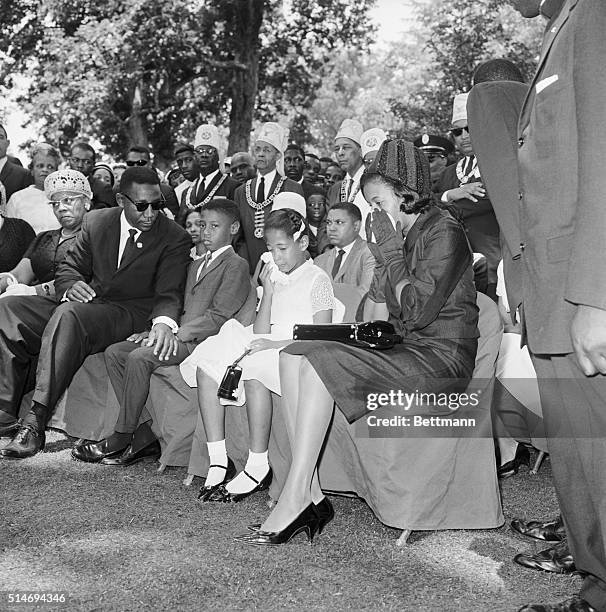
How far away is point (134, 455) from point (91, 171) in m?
4.35

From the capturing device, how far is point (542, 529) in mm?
3676

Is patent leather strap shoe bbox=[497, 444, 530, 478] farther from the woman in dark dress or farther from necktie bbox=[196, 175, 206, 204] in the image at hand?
necktie bbox=[196, 175, 206, 204]

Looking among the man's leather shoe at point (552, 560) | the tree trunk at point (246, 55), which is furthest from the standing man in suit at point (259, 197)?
the tree trunk at point (246, 55)

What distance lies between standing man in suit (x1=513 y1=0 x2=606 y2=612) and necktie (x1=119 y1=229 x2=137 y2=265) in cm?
339

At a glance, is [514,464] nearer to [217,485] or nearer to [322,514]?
[322,514]

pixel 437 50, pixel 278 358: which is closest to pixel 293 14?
pixel 437 50

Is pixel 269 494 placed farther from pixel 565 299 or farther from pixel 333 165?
pixel 333 165

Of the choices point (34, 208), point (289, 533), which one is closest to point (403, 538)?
point (289, 533)

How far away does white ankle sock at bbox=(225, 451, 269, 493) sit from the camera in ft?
13.9

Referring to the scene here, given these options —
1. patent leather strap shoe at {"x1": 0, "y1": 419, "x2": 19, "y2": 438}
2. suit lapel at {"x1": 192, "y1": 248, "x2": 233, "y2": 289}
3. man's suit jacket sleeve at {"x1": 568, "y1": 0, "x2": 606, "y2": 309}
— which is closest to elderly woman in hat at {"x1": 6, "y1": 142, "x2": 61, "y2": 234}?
patent leather strap shoe at {"x1": 0, "y1": 419, "x2": 19, "y2": 438}

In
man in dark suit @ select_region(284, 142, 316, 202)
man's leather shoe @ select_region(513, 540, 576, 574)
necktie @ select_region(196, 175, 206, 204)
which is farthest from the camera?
man in dark suit @ select_region(284, 142, 316, 202)

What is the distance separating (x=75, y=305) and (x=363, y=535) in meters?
2.52

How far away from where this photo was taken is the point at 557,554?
3291mm

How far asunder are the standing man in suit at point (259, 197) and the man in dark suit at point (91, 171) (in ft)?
3.71
